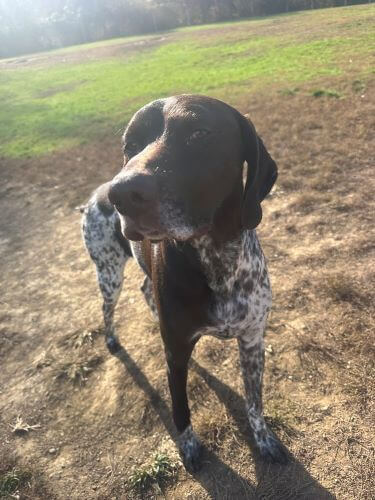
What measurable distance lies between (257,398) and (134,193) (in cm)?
197

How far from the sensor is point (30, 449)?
347 centimetres

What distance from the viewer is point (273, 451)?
298 cm

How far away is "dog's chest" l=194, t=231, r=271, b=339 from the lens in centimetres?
248

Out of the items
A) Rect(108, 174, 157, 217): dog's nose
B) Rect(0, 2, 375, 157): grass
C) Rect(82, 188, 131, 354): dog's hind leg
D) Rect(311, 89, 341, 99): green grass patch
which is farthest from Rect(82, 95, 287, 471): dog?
Rect(0, 2, 375, 157): grass

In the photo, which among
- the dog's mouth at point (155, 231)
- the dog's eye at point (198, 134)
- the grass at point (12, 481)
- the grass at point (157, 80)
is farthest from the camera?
the grass at point (157, 80)

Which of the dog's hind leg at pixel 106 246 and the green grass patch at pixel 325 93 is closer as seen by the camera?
the dog's hind leg at pixel 106 246

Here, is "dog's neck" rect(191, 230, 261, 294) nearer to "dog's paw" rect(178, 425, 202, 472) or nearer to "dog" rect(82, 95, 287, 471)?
"dog" rect(82, 95, 287, 471)

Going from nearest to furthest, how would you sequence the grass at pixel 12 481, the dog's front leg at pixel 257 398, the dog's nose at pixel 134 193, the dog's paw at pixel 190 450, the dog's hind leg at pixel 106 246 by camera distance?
the dog's nose at pixel 134 193
the dog's front leg at pixel 257 398
the dog's paw at pixel 190 450
the grass at pixel 12 481
the dog's hind leg at pixel 106 246

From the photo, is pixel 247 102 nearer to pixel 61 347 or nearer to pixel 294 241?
pixel 294 241

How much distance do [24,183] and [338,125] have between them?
663cm

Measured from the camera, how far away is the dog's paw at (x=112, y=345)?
421cm

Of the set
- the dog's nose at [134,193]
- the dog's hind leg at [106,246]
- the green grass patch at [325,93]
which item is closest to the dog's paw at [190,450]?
the dog's hind leg at [106,246]

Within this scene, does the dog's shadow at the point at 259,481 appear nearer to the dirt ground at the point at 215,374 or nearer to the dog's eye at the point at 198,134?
the dirt ground at the point at 215,374

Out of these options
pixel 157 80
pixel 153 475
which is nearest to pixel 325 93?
pixel 157 80
